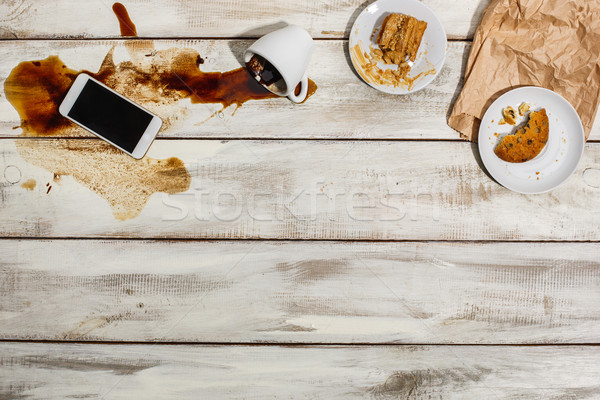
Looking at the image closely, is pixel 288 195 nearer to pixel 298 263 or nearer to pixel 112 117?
pixel 298 263

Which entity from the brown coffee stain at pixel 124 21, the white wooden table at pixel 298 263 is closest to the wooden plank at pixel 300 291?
the white wooden table at pixel 298 263

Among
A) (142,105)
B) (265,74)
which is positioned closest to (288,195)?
(265,74)

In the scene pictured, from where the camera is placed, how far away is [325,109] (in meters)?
0.87

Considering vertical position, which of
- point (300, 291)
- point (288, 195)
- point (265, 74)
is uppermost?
point (265, 74)

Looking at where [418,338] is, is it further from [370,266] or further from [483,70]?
[483,70]

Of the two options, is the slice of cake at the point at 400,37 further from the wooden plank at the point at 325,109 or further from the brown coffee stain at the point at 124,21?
the brown coffee stain at the point at 124,21

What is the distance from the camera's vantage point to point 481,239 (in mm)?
874

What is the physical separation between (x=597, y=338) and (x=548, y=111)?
51cm

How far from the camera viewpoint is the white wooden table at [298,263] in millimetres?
872

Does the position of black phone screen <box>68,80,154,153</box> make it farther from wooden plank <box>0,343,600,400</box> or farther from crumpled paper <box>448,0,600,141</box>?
crumpled paper <box>448,0,600,141</box>

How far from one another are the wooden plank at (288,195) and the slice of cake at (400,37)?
0.18 metres

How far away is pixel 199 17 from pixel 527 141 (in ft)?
A: 2.44

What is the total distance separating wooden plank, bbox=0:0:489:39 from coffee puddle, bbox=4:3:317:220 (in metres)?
0.06

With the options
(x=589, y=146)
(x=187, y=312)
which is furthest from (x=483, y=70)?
(x=187, y=312)
